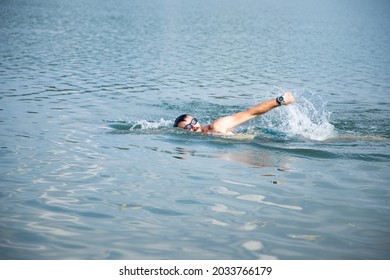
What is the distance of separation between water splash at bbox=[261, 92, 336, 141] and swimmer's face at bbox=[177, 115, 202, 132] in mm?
2268

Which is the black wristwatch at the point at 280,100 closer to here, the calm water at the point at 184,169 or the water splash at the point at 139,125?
the calm water at the point at 184,169

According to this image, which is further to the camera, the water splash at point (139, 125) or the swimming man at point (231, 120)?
the water splash at point (139, 125)

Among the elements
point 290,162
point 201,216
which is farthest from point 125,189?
point 290,162

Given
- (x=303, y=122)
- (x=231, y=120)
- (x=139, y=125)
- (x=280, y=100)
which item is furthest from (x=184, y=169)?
(x=303, y=122)

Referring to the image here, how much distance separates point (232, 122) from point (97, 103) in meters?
6.71

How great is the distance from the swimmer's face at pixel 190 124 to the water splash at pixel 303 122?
2.27m

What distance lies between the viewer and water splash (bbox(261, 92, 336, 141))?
11.9 metres

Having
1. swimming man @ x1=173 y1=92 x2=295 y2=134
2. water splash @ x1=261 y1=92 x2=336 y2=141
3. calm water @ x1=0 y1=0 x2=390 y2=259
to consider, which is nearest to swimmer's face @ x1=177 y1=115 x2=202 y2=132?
swimming man @ x1=173 y1=92 x2=295 y2=134

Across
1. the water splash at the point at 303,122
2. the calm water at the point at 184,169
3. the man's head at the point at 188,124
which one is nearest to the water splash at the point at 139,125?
the calm water at the point at 184,169

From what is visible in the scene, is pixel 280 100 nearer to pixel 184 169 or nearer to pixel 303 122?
pixel 184 169

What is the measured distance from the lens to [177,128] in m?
11.5

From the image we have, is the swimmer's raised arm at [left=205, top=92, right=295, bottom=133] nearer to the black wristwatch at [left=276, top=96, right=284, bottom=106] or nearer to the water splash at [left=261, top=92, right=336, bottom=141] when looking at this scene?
the black wristwatch at [left=276, top=96, right=284, bottom=106]

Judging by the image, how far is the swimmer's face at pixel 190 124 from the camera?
1114 cm

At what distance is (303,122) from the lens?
13703 mm
